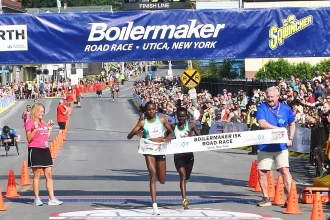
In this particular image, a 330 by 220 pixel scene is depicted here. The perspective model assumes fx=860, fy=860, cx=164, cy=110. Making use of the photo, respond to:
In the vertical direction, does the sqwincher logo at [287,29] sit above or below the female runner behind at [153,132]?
above

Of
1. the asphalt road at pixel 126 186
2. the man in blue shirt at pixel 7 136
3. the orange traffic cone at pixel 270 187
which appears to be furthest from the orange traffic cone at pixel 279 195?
the man in blue shirt at pixel 7 136

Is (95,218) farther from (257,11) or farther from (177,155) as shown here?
(257,11)

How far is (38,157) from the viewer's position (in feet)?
49.5

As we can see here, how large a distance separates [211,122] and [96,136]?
21.6ft

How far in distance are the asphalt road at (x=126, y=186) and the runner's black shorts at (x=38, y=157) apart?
0.74 meters

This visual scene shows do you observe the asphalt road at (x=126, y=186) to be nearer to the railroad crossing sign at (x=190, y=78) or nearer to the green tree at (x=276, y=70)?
the railroad crossing sign at (x=190, y=78)

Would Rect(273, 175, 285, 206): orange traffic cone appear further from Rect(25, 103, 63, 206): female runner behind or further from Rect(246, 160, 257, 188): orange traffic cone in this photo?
Rect(25, 103, 63, 206): female runner behind

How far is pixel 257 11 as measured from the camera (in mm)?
17281

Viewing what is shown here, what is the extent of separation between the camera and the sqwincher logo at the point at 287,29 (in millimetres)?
17359

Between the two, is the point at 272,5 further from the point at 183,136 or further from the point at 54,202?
the point at 54,202

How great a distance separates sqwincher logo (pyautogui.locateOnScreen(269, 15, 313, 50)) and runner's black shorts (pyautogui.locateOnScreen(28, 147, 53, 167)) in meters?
5.23

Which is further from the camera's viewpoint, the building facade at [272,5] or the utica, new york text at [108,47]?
the building facade at [272,5]

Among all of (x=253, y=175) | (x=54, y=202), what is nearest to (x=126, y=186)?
(x=253, y=175)

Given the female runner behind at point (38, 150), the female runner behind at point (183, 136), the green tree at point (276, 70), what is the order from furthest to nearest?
the green tree at point (276, 70)
the female runner behind at point (38, 150)
the female runner behind at point (183, 136)
